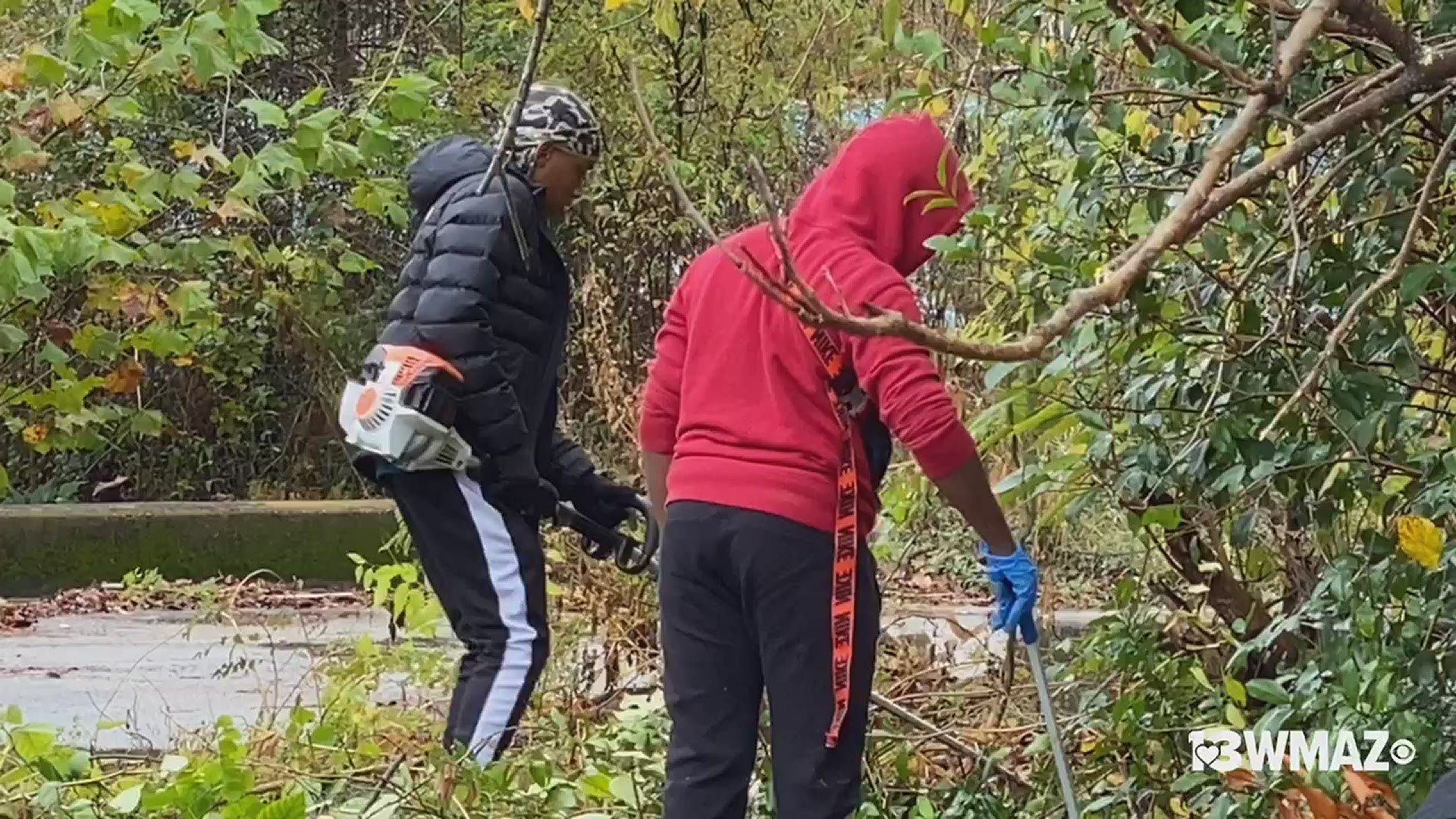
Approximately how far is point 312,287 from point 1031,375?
29.2 feet

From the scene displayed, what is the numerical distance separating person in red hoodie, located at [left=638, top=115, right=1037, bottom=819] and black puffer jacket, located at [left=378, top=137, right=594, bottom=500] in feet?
3.36

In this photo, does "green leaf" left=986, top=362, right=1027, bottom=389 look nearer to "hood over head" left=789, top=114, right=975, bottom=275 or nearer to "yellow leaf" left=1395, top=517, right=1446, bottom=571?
"hood over head" left=789, top=114, right=975, bottom=275

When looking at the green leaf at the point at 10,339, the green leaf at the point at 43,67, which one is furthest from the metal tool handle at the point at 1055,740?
the green leaf at the point at 10,339

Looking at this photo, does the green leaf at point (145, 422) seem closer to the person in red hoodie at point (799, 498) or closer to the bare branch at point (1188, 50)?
the person in red hoodie at point (799, 498)

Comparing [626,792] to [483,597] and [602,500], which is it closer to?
Result: [483,597]

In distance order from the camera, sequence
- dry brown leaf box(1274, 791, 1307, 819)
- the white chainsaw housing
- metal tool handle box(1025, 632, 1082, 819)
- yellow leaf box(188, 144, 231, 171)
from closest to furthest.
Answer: dry brown leaf box(1274, 791, 1307, 819)
metal tool handle box(1025, 632, 1082, 819)
the white chainsaw housing
yellow leaf box(188, 144, 231, 171)

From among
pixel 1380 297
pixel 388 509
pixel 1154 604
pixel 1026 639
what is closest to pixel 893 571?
pixel 1154 604

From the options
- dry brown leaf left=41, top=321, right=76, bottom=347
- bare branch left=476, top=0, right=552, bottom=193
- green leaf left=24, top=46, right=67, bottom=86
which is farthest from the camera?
dry brown leaf left=41, top=321, right=76, bottom=347

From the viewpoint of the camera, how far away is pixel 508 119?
7.93 feet

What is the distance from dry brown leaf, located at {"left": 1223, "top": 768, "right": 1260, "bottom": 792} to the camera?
3068mm

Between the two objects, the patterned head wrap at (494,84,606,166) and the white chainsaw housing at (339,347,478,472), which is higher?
the patterned head wrap at (494,84,606,166)

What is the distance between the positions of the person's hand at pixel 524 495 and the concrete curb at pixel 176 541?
19.3 feet

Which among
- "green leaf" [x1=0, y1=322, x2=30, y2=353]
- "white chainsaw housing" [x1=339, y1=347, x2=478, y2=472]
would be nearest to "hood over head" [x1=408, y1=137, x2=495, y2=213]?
"white chainsaw housing" [x1=339, y1=347, x2=478, y2=472]

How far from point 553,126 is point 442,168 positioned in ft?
1.15
